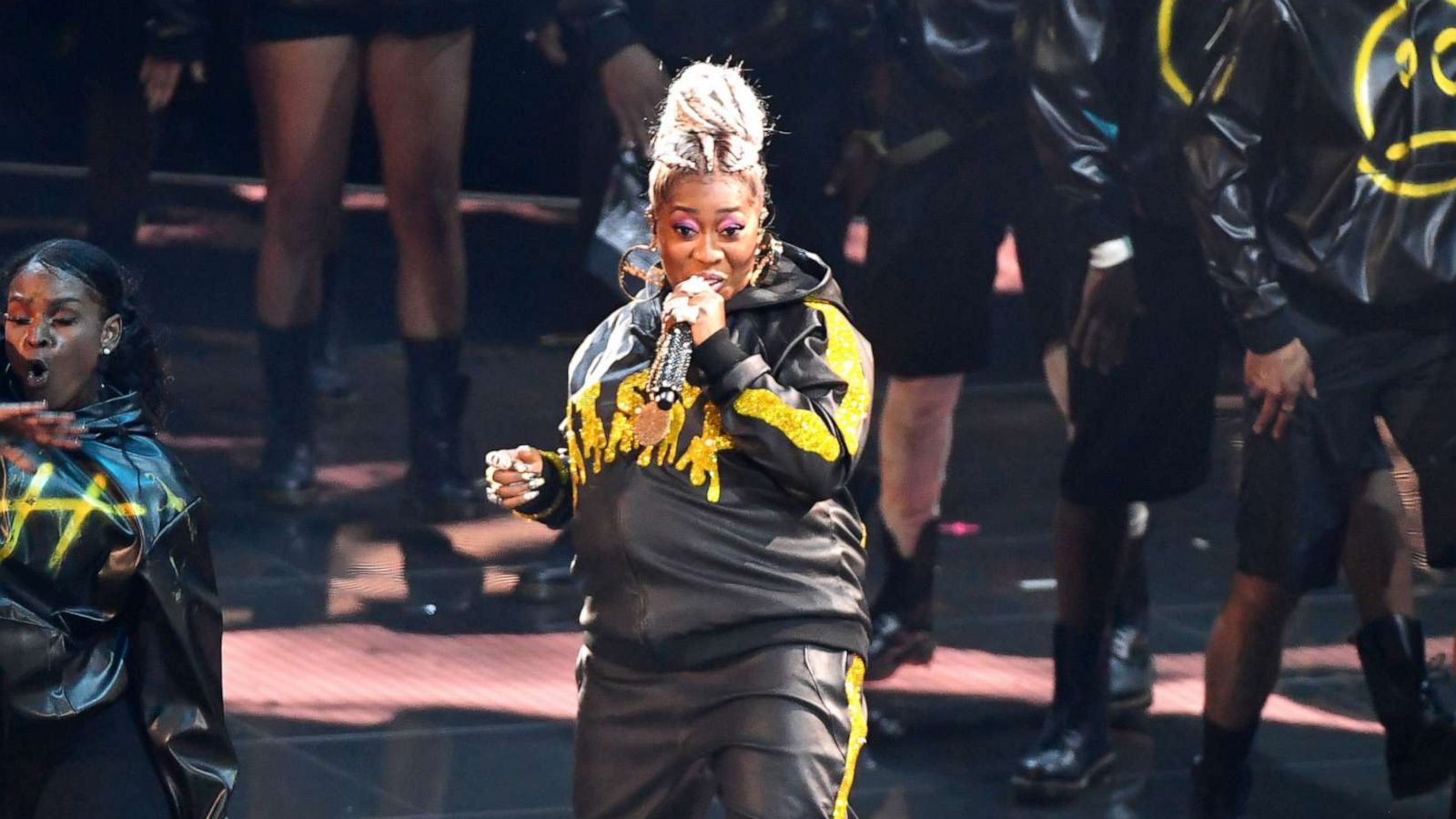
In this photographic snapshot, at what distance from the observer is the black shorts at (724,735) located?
10.3 ft

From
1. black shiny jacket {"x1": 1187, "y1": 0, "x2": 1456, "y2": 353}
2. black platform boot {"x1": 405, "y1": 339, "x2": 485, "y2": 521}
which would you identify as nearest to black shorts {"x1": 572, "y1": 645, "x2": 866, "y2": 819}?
black platform boot {"x1": 405, "y1": 339, "x2": 485, "y2": 521}

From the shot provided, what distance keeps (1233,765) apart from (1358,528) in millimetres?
627

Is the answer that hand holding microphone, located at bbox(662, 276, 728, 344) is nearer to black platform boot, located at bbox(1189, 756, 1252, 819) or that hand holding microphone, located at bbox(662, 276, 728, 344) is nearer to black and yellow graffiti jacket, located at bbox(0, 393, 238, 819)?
black and yellow graffiti jacket, located at bbox(0, 393, 238, 819)

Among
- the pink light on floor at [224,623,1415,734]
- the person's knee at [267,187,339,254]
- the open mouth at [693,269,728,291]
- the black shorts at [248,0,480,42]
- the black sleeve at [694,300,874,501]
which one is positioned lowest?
the pink light on floor at [224,623,1415,734]

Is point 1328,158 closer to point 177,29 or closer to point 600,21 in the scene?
point 600,21

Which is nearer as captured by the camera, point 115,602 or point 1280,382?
point 115,602

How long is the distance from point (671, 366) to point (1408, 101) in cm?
238

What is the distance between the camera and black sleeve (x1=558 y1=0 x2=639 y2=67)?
497 cm

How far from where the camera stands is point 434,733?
484cm

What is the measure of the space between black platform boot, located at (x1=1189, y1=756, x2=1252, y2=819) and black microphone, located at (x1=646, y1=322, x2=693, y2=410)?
7.68 ft

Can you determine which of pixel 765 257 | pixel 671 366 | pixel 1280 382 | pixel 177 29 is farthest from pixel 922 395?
pixel 671 366

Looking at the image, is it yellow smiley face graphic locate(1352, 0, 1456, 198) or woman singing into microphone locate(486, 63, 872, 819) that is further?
yellow smiley face graphic locate(1352, 0, 1456, 198)

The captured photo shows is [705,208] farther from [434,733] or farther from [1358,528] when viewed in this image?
[1358,528]

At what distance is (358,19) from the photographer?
16.1 ft
